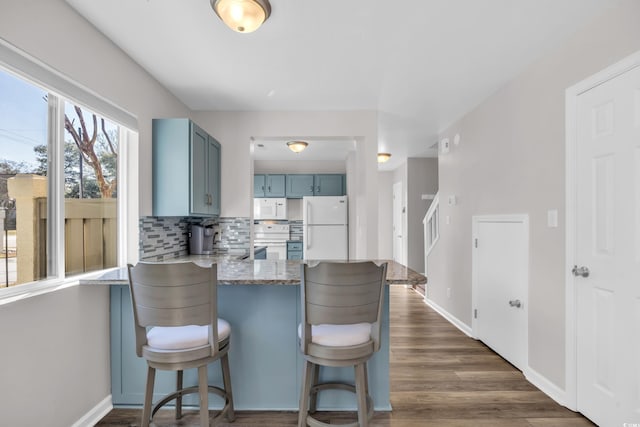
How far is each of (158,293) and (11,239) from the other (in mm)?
733

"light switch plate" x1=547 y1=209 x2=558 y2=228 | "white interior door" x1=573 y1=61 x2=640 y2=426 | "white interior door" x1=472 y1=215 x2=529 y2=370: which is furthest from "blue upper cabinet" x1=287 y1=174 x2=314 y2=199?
"white interior door" x1=573 y1=61 x2=640 y2=426

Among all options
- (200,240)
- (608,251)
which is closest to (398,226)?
(200,240)

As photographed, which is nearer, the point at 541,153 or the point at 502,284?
the point at 541,153

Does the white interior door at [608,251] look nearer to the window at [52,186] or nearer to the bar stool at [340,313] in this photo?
the bar stool at [340,313]

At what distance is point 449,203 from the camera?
12.8 feet

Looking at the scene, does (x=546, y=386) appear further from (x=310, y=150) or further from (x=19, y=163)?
(x=310, y=150)

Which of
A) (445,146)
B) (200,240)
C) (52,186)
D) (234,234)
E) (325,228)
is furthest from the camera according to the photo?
(325,228)

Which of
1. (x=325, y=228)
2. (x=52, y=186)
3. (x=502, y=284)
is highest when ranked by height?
(x=52, y=186)

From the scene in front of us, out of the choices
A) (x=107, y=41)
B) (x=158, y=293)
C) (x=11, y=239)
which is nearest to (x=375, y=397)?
(x=158, y=293)

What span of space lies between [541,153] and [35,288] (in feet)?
10.8

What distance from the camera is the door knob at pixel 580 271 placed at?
6.28 feet

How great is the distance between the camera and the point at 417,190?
6.01m

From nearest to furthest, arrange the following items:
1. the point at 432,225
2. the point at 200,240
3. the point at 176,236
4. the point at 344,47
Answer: the point at 344,47
the point at 176,236
the point at 200,240
the point at 432,225

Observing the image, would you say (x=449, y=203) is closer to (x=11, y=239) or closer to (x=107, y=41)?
(x=107, y=41)
